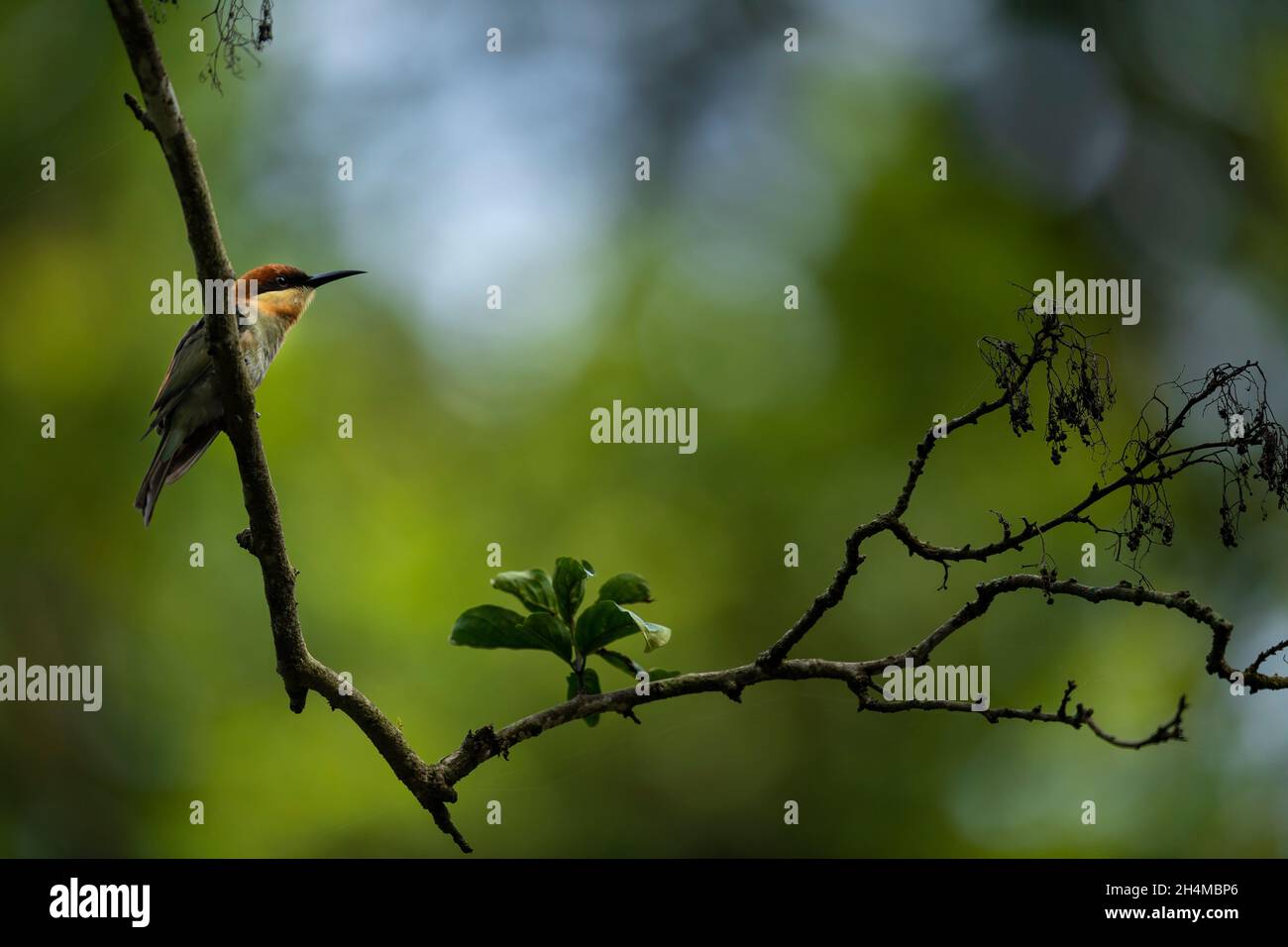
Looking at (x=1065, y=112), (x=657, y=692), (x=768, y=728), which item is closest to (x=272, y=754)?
(x=768, y=728)

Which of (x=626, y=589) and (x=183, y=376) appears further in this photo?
(x=183, y=376)

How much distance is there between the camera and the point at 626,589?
2.89m

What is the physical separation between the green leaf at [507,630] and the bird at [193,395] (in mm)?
1249

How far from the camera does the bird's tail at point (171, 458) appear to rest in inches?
146

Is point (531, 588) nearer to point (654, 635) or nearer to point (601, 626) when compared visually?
point (601, 626)

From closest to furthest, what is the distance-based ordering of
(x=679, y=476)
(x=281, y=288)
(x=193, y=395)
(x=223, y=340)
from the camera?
1. (x=223, y=340)
2. (x=193, y=395)
3. (x=281, y=288)
4. (x=679, y=476)

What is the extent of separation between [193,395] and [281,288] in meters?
0.73

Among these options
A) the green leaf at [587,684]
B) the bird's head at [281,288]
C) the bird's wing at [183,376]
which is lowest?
the green leaf at [587,684]

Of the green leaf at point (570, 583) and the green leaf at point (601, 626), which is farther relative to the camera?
the green leaf at point (570, 583)

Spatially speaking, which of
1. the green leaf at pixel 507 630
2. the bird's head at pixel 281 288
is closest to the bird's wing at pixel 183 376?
the bird's head at pixel 281 288

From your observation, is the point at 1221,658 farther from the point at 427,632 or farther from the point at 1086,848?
the point at 427,632

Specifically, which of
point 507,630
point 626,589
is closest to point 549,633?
point 507,630

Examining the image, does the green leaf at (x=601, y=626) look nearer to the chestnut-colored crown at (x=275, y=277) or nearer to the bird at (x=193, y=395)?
the bird at (x=193, y=395)

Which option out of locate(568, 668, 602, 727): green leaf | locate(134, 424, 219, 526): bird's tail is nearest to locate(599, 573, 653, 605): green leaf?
locate(568, 668, 602, 727): green leaf
